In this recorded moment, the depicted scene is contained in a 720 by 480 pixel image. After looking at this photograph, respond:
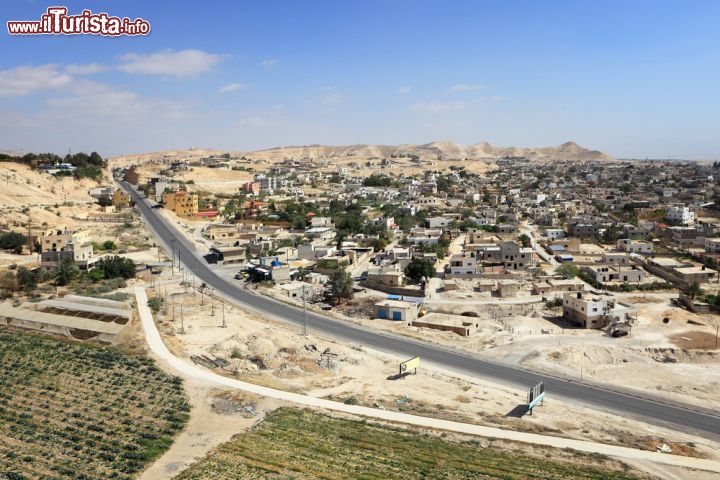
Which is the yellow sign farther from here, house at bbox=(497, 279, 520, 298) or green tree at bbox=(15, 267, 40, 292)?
green tree at bbox=(15, 267, 40, 292)

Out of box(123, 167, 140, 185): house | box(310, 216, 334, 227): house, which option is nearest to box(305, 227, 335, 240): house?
box(310, 216, 334, 227): house

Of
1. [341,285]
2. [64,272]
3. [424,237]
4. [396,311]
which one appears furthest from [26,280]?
[424,237]

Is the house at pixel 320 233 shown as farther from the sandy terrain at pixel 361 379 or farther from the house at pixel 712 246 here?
the house at pixel 712 246

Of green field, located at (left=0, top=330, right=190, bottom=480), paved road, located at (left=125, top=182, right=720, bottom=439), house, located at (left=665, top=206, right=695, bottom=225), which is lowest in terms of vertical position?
paved road, located at (left=125, top=182, right=720, bottom=439)

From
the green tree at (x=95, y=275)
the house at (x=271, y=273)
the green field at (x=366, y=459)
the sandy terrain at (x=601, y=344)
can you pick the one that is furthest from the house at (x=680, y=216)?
the green tree at (x=95, y=275)

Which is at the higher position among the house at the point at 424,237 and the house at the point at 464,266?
the house at the point at 424,237
